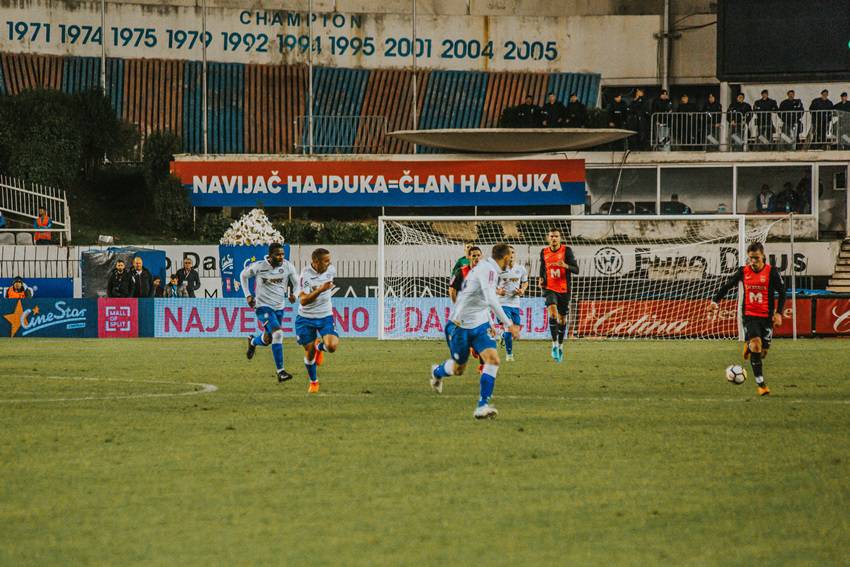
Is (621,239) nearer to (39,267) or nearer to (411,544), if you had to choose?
(39,267)

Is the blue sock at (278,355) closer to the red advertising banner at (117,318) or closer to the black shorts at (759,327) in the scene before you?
the black shorts at (759,327)

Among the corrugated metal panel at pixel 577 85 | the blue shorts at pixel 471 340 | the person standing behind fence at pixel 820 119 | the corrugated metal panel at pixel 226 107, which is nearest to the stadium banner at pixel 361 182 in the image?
the corrugated metal panel at pixel 226 107

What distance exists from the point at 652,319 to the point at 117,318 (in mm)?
12642

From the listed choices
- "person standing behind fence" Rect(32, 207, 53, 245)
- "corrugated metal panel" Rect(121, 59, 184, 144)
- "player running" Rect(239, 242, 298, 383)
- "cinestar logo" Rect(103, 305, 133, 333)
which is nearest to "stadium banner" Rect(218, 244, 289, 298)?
"cinestar logo" Rect(103, 305, 133, 333)

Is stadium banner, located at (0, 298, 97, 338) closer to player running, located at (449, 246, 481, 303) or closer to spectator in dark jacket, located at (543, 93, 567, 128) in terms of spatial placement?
player running, located at (449, 246, 481, 303)

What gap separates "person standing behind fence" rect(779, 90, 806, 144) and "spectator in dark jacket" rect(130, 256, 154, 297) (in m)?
19.2

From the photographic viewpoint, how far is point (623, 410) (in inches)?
562

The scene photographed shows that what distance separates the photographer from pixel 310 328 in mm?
17109

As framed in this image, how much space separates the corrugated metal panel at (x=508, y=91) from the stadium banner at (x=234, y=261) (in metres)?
13.3

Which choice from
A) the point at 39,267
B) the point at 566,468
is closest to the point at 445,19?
the point at 39,267

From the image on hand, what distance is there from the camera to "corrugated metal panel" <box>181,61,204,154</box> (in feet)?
147

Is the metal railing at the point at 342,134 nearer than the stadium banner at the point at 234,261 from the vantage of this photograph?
No

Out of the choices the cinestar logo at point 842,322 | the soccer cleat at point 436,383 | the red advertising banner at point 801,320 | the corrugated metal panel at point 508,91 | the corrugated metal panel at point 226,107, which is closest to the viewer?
the soccer cleat at point 436,383

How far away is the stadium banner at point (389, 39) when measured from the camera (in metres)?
46.3
